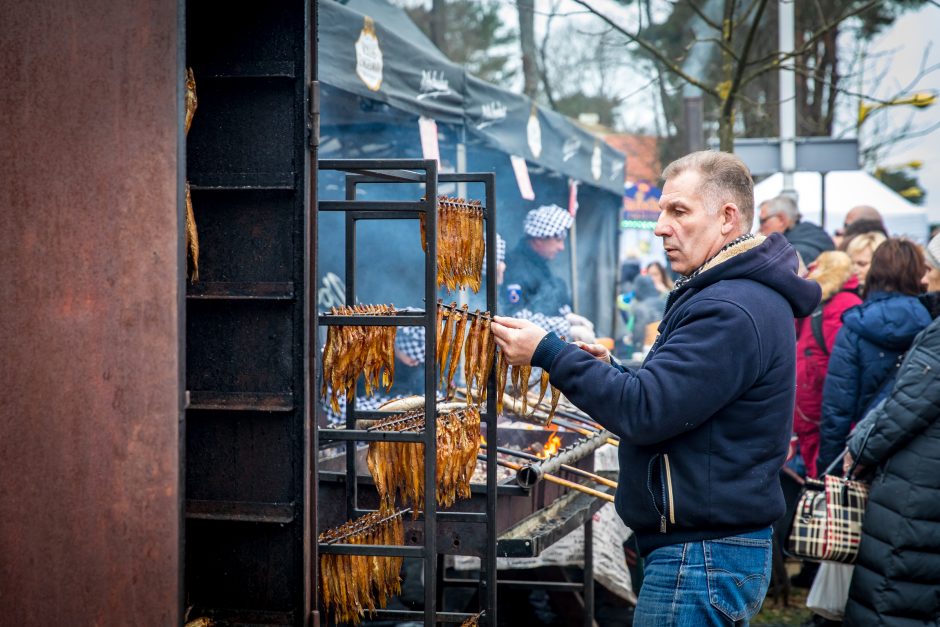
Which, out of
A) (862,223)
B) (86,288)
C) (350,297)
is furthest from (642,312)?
(86,288)

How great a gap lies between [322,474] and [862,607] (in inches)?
104

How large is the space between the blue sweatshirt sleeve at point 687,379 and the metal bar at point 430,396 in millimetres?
726

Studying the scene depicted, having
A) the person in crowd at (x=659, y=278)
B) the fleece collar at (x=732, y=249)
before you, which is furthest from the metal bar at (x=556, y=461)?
the person in crowd at (x=659, y=278)

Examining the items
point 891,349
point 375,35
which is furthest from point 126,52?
point 891,349

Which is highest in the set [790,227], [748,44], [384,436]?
[748,44]

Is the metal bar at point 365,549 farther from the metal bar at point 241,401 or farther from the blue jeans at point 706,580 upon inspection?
the blue jeans at point 706,580

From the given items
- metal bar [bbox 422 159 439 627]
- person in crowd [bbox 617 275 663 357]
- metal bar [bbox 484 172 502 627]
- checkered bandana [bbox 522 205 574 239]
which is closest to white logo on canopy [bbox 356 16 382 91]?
metal bar [bbox 484 172 502 627]

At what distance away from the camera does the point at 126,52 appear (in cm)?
237

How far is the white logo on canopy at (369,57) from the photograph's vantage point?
212 inches

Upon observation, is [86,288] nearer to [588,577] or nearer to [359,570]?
[359,570]

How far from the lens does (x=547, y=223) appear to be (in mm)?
8109

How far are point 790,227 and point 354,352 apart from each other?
5.30 meters

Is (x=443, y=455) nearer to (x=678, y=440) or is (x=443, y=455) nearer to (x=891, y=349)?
(x=678, y=440)

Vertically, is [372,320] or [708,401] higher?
[372,320]
